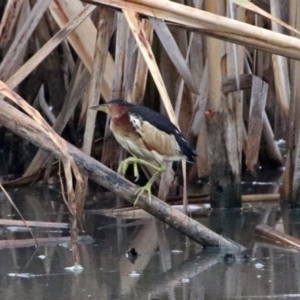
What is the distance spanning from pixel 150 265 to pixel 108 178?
0.39m

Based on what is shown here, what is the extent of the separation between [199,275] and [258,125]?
1.33 m

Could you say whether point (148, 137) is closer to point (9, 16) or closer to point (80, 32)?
point (9, 16)

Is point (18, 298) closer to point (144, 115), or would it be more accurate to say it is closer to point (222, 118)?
point (144, 115)

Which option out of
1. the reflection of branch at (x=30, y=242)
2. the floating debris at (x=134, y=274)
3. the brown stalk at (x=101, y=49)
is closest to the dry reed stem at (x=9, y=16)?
the brown stalk at (x=101, y=49)

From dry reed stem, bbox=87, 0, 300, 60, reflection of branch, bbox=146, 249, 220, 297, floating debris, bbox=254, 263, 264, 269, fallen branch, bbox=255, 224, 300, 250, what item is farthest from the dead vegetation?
fallen branch, bbox=255, 224, 300, 250

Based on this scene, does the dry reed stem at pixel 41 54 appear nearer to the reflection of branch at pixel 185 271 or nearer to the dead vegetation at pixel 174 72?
the dead vegetation at pixel 174 72

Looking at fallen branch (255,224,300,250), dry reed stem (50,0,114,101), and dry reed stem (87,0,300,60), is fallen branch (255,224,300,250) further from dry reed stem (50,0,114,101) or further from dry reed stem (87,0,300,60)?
dry reed stem (50,0,114,101)

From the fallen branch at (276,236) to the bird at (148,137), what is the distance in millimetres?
483

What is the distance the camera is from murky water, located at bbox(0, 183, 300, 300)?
9.66 feet

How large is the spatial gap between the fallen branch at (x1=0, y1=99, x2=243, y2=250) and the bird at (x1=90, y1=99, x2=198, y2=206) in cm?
25

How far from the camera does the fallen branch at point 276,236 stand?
141 inches

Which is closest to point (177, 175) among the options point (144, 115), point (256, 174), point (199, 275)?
point (256, 174)

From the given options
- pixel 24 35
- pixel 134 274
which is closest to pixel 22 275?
pixel 134 274

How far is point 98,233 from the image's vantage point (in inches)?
155
